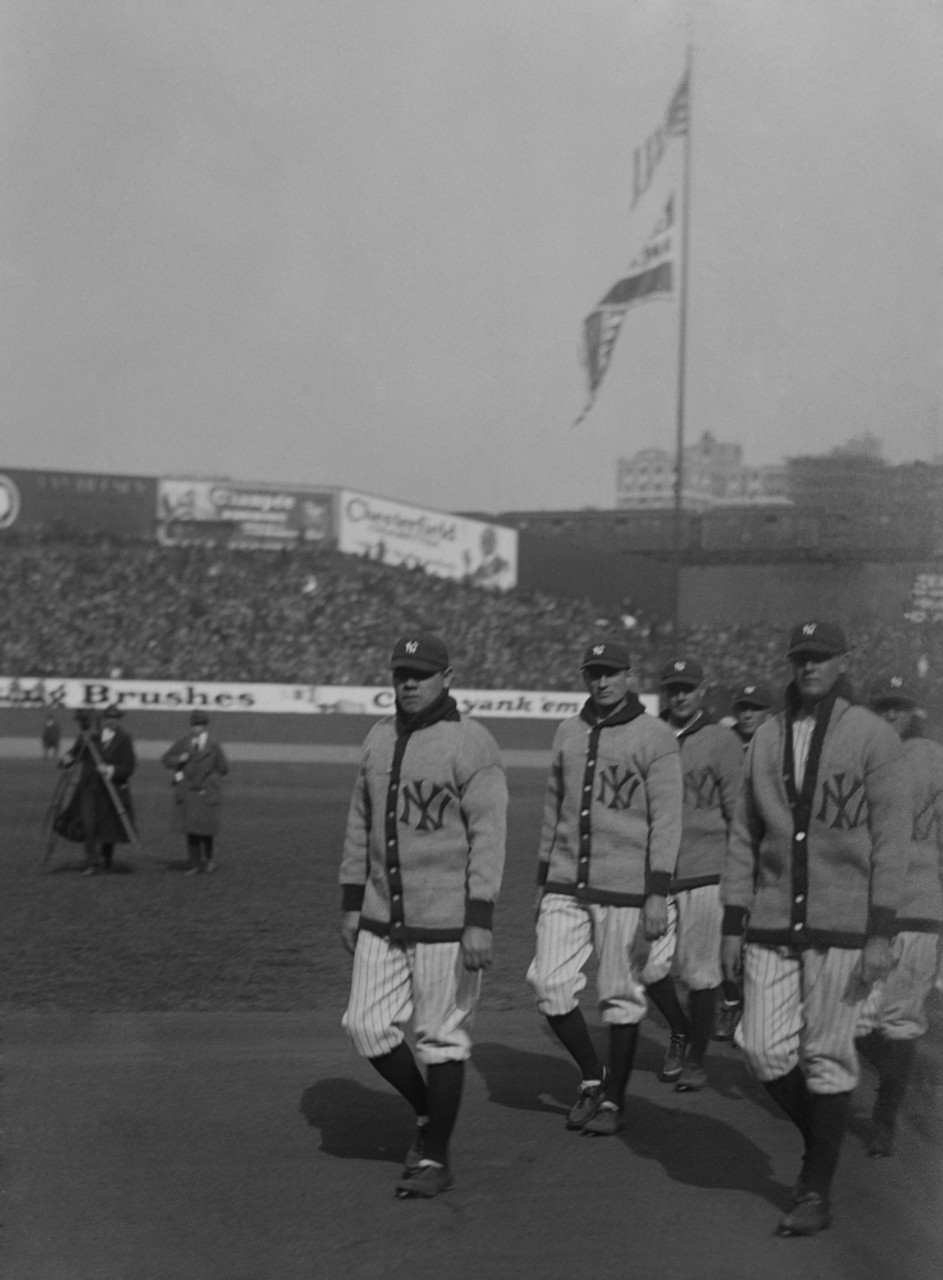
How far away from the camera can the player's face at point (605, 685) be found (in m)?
6.08

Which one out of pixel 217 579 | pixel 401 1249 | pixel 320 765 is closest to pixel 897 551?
pixel 401 1249

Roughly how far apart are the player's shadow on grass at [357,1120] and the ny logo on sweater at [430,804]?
1164 millimetres

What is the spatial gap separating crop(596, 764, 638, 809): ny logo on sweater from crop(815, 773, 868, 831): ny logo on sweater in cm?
128

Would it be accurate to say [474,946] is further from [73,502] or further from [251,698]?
[73,502]

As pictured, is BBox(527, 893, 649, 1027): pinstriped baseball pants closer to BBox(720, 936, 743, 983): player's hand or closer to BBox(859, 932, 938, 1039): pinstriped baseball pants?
BBox(859, 932, 938, 1039): pinstriped baseball pants

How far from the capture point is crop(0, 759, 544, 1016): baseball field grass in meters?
8.77

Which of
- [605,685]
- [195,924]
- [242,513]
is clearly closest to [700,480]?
[242,513]

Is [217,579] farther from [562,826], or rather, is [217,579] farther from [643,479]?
[562,826]

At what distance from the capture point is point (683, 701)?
7172 millimetres

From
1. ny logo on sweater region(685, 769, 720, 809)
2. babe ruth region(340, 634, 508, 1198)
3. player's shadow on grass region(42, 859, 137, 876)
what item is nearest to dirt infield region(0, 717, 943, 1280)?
babe ruth region(340, 634, 508, 1198)

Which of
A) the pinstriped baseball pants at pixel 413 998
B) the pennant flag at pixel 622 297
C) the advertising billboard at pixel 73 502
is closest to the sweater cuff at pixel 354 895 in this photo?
the pinstriped baseball pants at pixel 413 998

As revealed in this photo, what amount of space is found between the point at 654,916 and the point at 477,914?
0.90m

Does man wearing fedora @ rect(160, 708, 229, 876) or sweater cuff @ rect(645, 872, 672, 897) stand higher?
sweater cuff @ rect(645, 872, 672, 897)

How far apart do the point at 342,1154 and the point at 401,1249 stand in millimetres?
959
